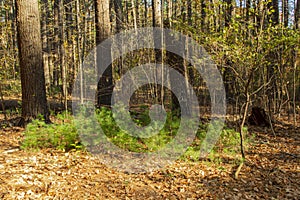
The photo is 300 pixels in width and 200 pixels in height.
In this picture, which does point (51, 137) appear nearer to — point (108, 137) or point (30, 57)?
point (108, 137)

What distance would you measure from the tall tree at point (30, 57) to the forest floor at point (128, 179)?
27.1 inches

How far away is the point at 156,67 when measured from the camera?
8562mm

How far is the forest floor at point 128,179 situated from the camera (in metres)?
4.09

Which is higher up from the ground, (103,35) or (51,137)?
(103,35)

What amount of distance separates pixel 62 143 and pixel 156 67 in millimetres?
4080

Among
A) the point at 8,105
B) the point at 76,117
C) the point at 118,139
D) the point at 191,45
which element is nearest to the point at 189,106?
the point at 191,45

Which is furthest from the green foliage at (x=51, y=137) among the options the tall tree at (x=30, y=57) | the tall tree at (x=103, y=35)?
the tall tree at (x=103, y=35)

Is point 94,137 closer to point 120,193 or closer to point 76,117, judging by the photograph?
point 76,117

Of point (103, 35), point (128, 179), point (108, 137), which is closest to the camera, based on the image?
point (128, 179)

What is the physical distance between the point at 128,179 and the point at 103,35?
16.0 feet

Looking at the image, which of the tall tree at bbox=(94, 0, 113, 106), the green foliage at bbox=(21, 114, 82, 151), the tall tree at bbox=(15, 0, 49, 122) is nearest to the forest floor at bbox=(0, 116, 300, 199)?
the green foliage at bbox=(21, 114, 82, 151)

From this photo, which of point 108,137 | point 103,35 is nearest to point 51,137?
point 108,137

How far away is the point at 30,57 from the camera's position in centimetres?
645

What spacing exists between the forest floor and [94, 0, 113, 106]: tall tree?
262 centimetres
